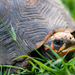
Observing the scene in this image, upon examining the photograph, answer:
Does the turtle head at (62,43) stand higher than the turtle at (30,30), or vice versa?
the turtle at (30,30)

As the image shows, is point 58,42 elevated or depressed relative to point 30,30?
depressed

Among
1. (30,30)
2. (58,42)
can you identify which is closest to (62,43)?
(58,42)

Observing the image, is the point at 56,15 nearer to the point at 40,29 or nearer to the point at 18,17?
the point at 40,29

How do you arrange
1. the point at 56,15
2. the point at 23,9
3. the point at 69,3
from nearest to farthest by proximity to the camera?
the point at 23,9 → the point at 56,15 → the point at 69,3

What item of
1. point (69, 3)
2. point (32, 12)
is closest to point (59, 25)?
point (32, 12)

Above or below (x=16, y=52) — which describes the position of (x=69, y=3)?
above

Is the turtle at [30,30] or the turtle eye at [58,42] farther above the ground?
the turtle at [30,30]

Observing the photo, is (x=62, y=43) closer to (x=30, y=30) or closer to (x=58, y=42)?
(x=58, y=42)

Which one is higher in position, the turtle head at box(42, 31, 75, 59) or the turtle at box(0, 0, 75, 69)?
the turtle at box(0, 0, 75, 69)
